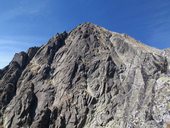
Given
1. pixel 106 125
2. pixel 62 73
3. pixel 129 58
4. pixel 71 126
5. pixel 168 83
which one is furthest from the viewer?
pixel 62 73

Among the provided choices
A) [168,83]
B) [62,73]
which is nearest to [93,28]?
[62,73]

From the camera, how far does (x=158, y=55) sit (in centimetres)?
14325

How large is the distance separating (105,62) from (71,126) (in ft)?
97.6

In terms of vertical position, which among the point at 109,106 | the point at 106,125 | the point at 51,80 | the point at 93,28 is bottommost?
the point at 106,125

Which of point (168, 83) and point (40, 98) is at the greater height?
point (40, 98)

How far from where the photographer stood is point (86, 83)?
150500 millimetres

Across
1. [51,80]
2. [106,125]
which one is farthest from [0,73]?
[106,125]

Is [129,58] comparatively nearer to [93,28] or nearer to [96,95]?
[96,95]

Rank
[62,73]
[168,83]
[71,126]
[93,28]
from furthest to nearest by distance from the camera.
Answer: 1. [93,28]
2. [62,73]
3. [71,126]
4. [168,83]

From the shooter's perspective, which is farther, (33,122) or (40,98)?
(40,98)

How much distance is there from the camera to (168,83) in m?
109

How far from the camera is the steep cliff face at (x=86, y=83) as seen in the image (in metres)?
123

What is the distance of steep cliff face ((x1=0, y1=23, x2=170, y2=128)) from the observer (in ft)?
403

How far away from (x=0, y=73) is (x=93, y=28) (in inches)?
1860
